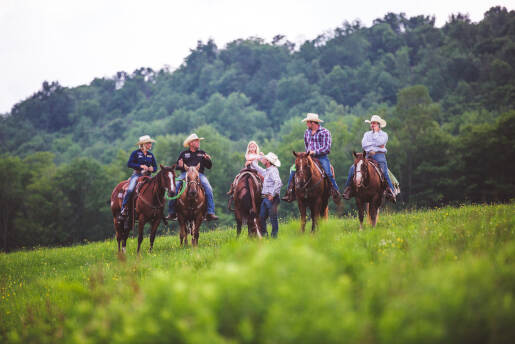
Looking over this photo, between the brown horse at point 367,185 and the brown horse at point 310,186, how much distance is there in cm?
97

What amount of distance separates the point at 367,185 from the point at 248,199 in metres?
3.67

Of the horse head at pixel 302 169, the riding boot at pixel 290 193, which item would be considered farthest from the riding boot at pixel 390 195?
the riding boot at pixel 290 193

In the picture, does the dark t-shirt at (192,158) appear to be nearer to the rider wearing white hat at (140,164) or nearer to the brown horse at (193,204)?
the brown horse at (193,204)

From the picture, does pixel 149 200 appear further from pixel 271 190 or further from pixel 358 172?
pixel 358 172

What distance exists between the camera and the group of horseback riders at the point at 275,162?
40.5 feet

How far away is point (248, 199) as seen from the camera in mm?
12977

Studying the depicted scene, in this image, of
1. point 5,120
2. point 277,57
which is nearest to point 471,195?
point 277,57

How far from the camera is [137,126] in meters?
118

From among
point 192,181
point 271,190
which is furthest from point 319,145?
point 192,181

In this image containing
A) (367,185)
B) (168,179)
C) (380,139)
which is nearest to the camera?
(367,185)

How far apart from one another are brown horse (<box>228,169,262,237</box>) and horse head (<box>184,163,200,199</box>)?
1.41 m

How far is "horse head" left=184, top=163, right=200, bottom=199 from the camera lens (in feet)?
40.7

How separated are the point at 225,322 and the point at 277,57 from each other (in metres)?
148

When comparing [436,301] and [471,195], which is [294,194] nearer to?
[436,301]
